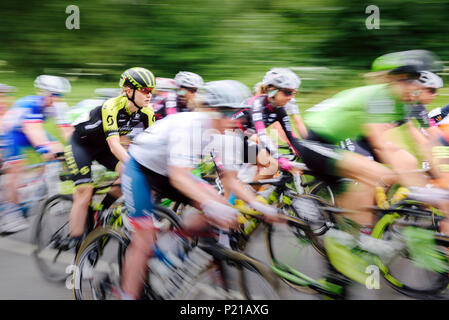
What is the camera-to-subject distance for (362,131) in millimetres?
3719

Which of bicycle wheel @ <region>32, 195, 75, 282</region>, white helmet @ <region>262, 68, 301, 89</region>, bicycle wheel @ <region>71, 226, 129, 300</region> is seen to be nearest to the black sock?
bicycle wheel @ <region>32, 195, 75, 282</region>

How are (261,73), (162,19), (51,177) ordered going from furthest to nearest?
(162,19), (261,73), (51,177)

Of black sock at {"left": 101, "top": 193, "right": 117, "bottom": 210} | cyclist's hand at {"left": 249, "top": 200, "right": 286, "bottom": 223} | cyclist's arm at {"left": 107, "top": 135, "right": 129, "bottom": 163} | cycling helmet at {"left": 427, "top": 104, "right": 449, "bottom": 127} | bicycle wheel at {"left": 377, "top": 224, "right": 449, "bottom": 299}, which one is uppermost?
cycling helmet at {"left": 427, "top": 104, "right": 449, "bottom": 127}

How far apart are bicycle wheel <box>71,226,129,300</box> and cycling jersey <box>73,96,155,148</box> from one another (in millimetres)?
1244

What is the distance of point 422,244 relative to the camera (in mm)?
3488

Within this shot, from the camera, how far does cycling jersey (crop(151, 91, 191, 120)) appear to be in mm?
6996

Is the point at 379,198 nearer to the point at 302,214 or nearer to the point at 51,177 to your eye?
the point at 302,214

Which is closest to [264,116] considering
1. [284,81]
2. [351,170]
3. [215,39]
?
[284,81]

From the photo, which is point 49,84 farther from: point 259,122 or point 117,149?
point 259,122

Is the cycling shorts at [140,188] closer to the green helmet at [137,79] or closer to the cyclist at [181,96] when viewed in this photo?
the green helmet at [137,79]

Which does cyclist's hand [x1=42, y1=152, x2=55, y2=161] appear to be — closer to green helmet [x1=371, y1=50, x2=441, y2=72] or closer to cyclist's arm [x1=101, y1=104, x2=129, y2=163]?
cyclist's arm [x1=101, y1=104, x2=129, y2=163]

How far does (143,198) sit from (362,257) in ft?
5.02

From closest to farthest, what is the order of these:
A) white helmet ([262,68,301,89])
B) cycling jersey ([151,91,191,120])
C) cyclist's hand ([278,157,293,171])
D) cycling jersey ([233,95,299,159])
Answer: cyclist's hand ([278,157,293,171])
white helmet ([262,68,301,89])
cycling jersey ([233,95,299,159])
cycling jersey ([151,91,191,120])
